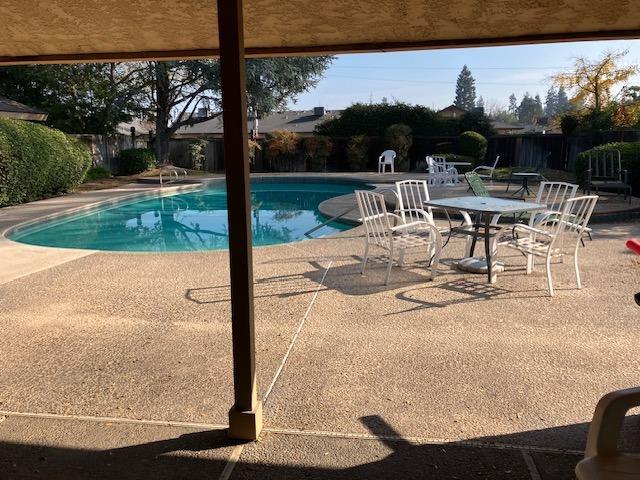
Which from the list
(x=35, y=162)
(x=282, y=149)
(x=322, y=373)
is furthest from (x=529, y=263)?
(x=282, y=149)

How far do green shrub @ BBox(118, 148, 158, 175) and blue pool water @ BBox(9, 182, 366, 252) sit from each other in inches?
174

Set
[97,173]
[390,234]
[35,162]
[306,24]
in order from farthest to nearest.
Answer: [97,173] < [35,162] < [390,234] < [306,24]

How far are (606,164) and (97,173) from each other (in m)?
15.7

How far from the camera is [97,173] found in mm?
17156

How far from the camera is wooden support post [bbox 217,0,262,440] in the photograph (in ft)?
6.13

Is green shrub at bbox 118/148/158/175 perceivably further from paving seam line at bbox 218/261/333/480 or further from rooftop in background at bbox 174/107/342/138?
paving seam line at bbox 218/261/333/480

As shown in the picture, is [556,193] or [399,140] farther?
[399,140]

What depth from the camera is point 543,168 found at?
1597 centimetres

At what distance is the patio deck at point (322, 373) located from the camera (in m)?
2.06

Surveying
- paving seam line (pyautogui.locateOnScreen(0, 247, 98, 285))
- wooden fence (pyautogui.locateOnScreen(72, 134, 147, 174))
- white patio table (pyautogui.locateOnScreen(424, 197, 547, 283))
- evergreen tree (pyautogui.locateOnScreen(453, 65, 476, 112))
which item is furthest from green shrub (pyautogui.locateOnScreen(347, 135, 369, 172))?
evergreen tree (pyautogui.locateOnScreen(453, 65, 476, 112))

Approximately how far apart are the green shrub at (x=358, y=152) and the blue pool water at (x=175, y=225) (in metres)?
5.88

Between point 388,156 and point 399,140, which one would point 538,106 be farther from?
point 388,156

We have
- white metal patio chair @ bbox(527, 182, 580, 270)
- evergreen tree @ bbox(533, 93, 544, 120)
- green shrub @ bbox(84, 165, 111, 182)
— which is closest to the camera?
white metal patio chair @ bbox(527, 182, 580, 270)

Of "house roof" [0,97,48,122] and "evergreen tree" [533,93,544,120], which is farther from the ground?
"evergreen tree" [533,93,544,120]
